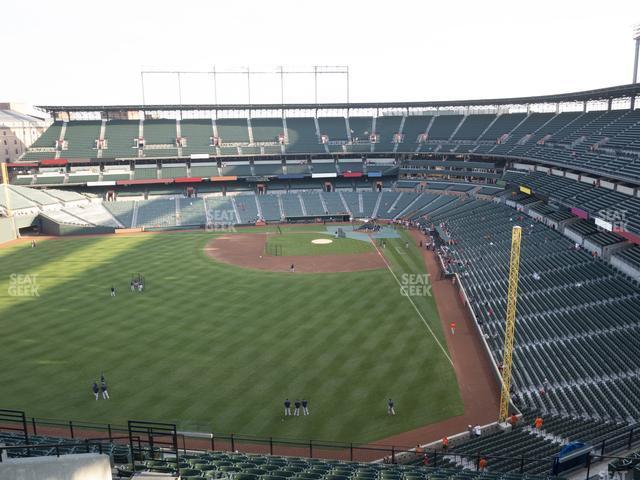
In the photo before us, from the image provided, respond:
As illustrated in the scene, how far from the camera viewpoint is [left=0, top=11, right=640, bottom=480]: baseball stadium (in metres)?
19.8

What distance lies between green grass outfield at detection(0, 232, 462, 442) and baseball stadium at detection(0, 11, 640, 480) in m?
0.18

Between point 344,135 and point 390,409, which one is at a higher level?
point 344,135

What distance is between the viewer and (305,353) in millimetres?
29672

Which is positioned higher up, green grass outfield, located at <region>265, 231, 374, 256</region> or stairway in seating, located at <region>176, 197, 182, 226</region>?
stairway in seating, located at <region>176, 197, 182, 226</region>

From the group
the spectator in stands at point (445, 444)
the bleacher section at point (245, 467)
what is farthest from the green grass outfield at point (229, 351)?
the bleacher section at point (245, 467)

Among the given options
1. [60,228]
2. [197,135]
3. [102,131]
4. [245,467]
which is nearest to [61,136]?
[102,131]

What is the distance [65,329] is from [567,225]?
151 feet

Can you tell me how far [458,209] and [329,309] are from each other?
40929 millimetres

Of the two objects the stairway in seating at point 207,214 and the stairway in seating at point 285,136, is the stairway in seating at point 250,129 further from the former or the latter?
the stairway in seating at point 207,214

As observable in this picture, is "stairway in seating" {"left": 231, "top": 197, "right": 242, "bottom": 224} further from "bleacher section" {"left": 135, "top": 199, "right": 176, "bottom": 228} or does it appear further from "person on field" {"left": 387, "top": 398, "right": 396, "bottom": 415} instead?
"person on field" {"left": 387, "top": 398, "right": 396, "bottom": 415}

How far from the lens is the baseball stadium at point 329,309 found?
1977 centimetres

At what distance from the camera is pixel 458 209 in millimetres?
70938

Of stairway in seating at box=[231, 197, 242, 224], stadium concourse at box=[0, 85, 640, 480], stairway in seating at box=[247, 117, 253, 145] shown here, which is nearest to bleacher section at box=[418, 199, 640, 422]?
stadium concourse at box=[0, 85, 640, 480]

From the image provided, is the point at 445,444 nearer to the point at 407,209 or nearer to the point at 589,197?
the point at 589,197
